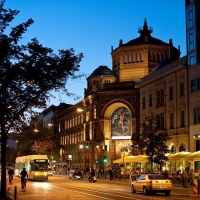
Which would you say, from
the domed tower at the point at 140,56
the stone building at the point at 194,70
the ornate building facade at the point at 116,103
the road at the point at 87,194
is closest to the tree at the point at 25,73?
the road at the point at 87,194

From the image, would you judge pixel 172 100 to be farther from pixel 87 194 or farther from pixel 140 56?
pixel 140 56

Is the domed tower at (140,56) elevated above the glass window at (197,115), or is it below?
above

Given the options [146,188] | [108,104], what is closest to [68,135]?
[108,104]

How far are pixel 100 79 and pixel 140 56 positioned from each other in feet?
33.5

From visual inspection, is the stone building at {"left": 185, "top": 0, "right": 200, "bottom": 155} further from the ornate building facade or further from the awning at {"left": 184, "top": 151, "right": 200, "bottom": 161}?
the ornate building facade

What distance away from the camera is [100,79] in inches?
3728

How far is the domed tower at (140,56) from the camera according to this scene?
88625mm

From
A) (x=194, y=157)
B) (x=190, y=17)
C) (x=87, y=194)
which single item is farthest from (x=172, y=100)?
(x=87, y=194)

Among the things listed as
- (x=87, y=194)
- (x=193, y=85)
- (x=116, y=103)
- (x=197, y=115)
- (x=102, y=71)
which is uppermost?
(x=102, y=71)

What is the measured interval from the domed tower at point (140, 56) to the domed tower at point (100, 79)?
1.84 metres

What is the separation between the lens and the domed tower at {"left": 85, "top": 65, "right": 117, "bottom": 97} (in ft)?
300

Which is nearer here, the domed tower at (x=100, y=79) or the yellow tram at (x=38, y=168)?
the yellow tram at (x=38, y=168)

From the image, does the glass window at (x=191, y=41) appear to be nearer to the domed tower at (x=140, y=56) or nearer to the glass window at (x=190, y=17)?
the glass window at (x=190, y=17)

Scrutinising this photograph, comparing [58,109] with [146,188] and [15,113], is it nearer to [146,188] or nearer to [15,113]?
[146,188]
